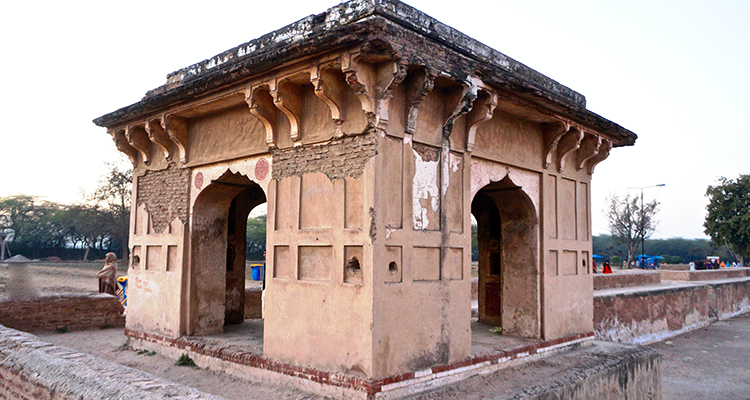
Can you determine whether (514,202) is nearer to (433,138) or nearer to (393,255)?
(433,138)

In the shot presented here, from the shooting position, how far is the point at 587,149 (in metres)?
8.74

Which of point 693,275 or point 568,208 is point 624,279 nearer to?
point 693,275

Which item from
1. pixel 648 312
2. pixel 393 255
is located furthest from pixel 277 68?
pixel 648 312

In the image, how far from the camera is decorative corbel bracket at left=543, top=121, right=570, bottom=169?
789 centimetres

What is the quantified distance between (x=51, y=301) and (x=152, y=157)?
4096 millimetres

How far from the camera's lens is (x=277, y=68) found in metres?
5.89

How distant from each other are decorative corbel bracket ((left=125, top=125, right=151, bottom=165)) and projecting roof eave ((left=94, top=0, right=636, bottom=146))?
218mm

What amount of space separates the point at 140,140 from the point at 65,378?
4.98 metres

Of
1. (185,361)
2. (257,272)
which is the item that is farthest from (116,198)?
(185,361)

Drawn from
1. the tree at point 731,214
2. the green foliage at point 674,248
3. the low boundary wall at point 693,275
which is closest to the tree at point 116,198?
the low boundary wall at point 693,275

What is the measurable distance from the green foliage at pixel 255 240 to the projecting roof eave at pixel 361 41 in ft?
127

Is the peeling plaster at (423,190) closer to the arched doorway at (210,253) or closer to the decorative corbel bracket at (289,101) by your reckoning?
the decorative corbel bracket at (289,101)

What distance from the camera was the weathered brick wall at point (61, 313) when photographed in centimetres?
981

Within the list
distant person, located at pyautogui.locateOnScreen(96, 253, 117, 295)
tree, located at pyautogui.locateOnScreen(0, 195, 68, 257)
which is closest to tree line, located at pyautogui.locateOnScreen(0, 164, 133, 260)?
tree, located at pyautogui.locateOnScreen(0, 195, 68, 257)
